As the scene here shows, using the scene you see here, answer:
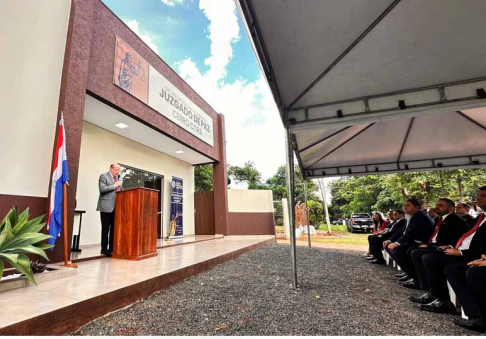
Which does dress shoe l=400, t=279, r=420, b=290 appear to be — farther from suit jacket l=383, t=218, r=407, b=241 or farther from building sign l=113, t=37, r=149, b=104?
building sign l=113, t=37, r=149, b=104

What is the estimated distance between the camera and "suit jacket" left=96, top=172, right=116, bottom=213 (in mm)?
3705

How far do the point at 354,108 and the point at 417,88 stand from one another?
664 millimetres

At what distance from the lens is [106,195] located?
3762mm

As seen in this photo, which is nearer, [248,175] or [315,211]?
[315,211]

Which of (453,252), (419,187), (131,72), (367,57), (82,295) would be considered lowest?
(82,295)

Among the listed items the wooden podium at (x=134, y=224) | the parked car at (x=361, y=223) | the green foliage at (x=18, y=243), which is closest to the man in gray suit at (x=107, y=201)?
the wooden podium at (x=134, y=224)

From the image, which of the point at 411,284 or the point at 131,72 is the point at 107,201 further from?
the point at 411,284

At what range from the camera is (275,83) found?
2674 mm

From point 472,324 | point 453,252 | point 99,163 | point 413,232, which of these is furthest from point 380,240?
point 99,163

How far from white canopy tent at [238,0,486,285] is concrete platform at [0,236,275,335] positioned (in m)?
2.05

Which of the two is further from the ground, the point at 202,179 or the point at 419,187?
the point at 202,179

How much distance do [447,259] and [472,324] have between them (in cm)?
64

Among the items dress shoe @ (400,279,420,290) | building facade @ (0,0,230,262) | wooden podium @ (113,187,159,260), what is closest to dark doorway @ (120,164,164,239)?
building facade @ (0,0,230,262)

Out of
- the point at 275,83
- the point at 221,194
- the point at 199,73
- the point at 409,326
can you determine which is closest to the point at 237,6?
the point at 275,83
